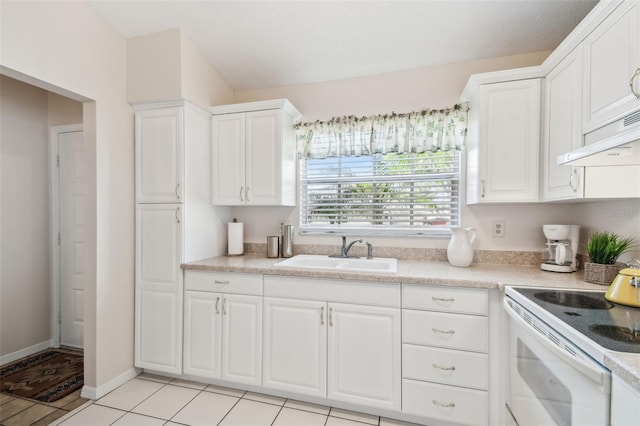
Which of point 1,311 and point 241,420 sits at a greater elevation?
point 1,311

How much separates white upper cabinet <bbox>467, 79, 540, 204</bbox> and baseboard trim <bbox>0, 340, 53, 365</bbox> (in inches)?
159

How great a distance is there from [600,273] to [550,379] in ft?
2.74

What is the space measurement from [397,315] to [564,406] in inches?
33.6

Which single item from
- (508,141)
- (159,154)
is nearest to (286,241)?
(159,154)

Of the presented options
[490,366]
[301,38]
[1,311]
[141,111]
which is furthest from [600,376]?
[1,311]

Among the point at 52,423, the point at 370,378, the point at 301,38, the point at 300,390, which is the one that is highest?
the point at 301,38

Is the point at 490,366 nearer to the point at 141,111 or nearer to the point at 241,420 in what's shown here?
the point at 241,420

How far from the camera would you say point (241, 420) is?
182cm

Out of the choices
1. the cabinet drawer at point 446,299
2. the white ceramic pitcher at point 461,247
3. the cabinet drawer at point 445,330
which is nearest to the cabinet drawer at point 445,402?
the cabinet drawer at point 445,330

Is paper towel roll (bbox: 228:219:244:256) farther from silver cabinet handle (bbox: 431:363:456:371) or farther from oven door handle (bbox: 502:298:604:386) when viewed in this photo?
oven door handle (bbox: 502:298:604:386)

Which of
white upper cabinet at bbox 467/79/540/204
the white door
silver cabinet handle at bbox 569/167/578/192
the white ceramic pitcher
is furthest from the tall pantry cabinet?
silver cabinet handle at bbox 569/167/578/192

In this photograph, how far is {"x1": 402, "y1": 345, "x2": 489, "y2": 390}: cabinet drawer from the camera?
5.41 ft

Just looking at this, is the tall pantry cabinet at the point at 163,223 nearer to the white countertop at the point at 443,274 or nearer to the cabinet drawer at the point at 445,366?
the white countertop at the point at 443,274

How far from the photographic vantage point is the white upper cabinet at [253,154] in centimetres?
238
